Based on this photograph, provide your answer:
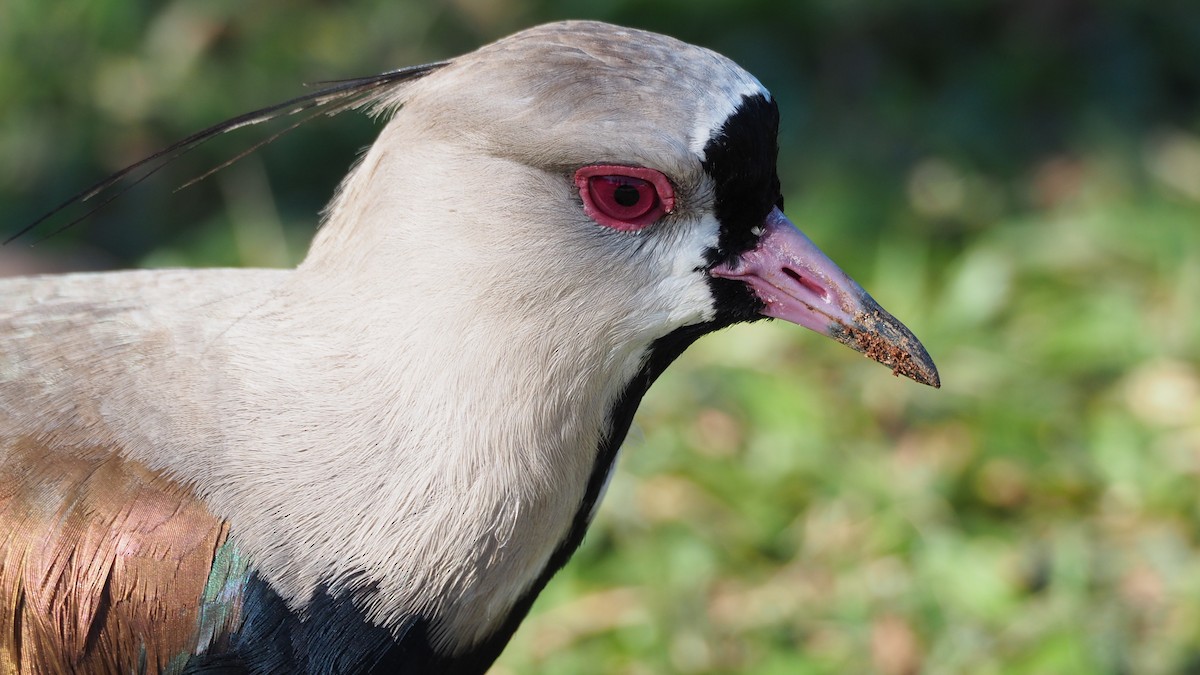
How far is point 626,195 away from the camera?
222cm

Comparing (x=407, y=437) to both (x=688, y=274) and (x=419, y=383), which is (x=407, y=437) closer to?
(x=419, y=383)

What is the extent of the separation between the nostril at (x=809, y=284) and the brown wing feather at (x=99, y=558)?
999mm

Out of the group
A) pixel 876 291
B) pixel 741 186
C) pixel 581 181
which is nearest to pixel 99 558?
pixel 581 181

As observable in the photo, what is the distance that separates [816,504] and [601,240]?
69.4 inches

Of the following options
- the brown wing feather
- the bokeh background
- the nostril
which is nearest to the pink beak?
the nostril

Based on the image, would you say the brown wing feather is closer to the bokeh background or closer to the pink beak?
the pink beak

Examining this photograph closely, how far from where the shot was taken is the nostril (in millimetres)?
2354

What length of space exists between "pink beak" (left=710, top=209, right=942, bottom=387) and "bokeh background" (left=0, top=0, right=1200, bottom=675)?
4.18 ft

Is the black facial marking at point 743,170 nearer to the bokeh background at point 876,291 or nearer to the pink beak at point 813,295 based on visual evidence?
the pink beak at point 813,295

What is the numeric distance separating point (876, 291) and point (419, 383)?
2.49 metres

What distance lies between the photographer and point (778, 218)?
237 cm

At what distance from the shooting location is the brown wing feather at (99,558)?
225 cm

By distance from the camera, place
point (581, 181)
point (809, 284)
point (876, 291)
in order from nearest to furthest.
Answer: point (581, 181) → point (809, 284) → point (876, 291)

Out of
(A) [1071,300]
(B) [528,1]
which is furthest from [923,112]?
(B) [528,1]
